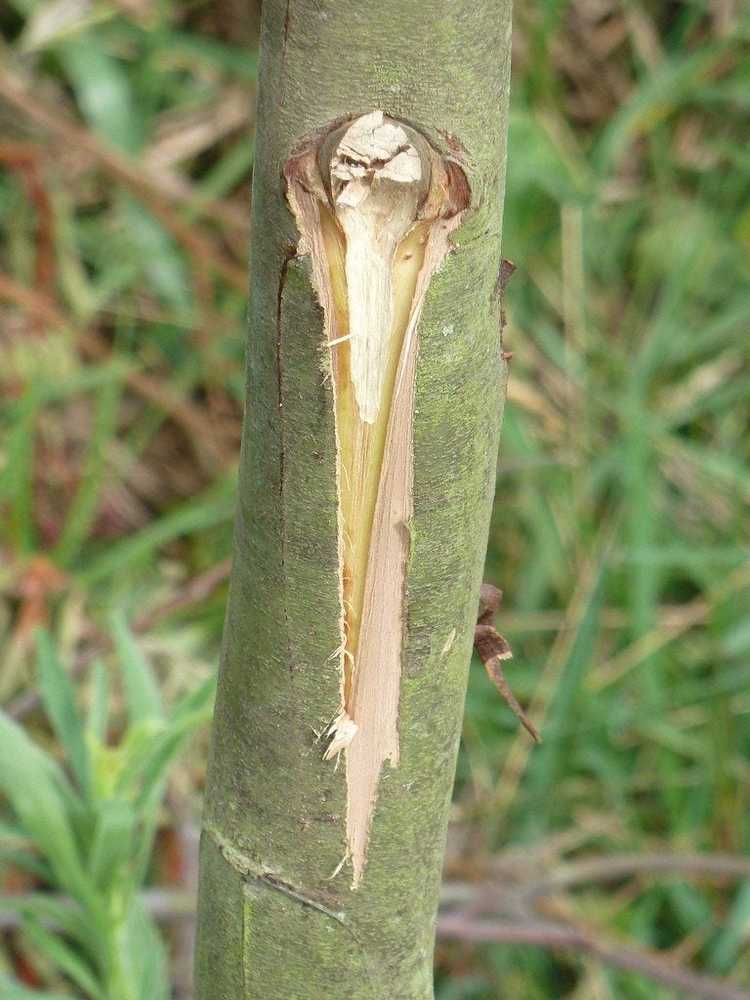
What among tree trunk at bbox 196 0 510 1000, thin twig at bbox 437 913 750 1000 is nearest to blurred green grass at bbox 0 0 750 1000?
thin twig at bbox 437 913 750 1000

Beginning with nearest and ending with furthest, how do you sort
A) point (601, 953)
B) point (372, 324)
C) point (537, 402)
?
point (372, 324) < point (601, 953) < point (537, 402)

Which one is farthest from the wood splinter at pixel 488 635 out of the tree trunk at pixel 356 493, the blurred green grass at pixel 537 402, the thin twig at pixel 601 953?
the blurred green grass at pixel 537 402

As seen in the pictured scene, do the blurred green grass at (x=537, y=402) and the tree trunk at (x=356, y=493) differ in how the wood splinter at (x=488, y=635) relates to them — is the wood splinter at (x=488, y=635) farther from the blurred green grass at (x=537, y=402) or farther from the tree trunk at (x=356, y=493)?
the blurred green grass at (x=537, y=402)

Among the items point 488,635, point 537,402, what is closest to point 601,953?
point 488,635

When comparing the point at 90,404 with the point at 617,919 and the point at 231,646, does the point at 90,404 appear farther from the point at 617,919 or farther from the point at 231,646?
the point at 231,646

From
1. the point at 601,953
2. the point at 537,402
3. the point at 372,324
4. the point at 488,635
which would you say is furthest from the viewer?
the point at 537,402

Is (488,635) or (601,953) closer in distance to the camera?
(488,635)

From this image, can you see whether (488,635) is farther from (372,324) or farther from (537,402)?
(537,402)

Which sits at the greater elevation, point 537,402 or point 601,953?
point 537,402

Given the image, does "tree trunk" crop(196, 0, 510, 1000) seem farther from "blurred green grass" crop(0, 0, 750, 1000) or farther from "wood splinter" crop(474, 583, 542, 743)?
"blurred green grass" crop(0, 0, 750, 1000)
